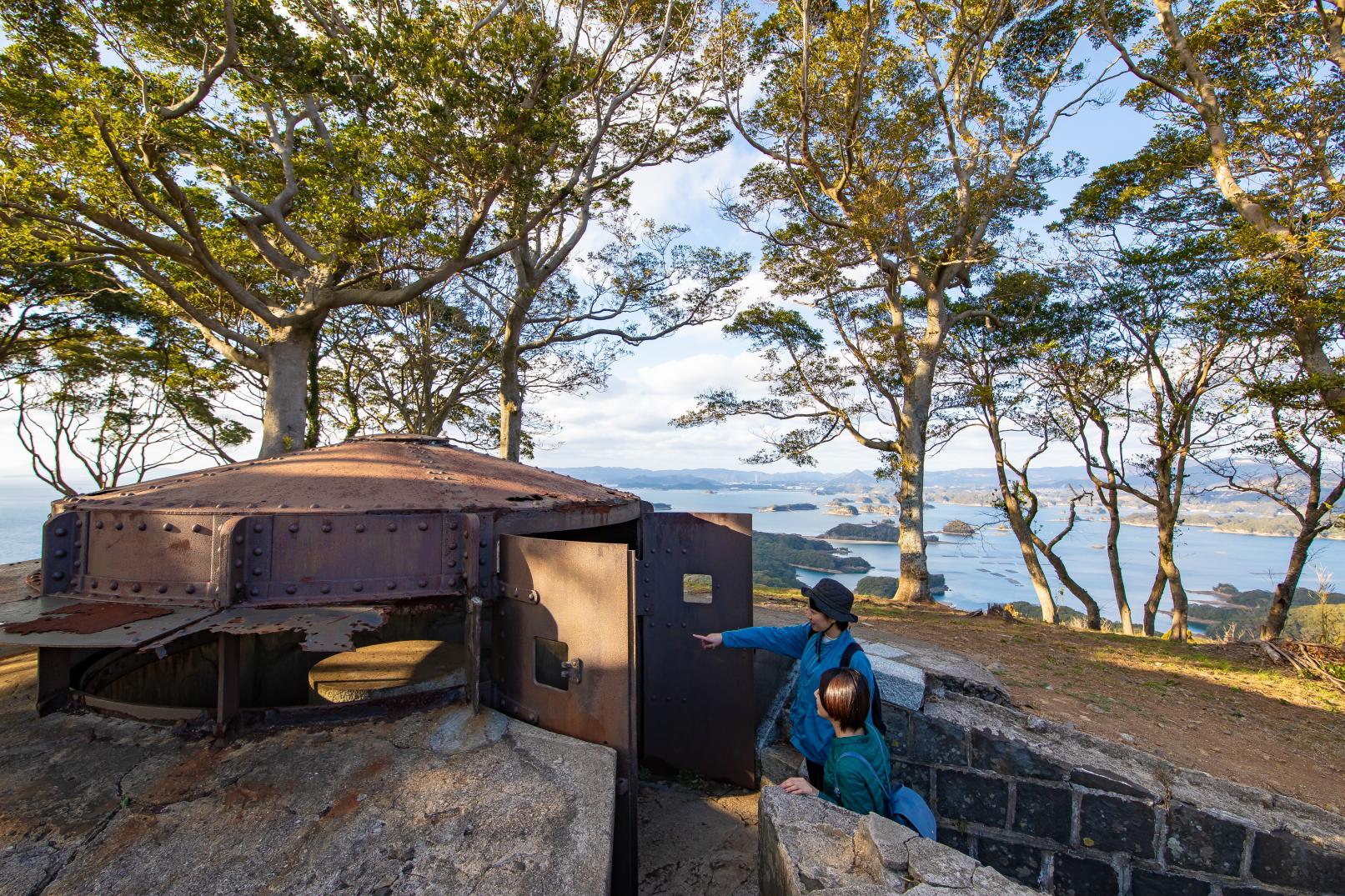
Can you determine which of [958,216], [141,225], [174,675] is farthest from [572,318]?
[174,675]

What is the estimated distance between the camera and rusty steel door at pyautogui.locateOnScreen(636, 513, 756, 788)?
486cm

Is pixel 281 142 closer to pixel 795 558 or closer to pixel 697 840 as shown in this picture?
pixel 697 840

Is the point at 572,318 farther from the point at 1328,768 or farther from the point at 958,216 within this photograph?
the point at 1328,768

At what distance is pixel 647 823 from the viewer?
166 inches

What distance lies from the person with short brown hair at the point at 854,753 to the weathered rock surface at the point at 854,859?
14 centimetres


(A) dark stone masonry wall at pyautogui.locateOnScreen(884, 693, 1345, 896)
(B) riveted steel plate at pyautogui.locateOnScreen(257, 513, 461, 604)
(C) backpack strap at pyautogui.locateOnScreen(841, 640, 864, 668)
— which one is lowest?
(A) dark stone masonry wall at pyautogui.locateOnScreen(884, 693, 1345, 896)

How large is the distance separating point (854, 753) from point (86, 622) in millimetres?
3783

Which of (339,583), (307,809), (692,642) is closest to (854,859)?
(307,809)

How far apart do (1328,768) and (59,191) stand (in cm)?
1560

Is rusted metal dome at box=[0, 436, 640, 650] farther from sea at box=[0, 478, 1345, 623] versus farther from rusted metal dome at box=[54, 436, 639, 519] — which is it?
sea at box=[0, 478, 1345, 623]

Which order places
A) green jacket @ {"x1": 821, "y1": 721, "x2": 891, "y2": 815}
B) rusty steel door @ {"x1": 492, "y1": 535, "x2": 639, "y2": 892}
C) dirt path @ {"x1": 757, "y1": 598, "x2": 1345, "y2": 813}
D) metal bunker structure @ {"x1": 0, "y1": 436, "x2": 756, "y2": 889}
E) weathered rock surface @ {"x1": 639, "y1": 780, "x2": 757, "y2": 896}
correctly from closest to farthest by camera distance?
1. green jacket @ {"x1": 821, "y1": 721, "x2": 891, "y2": 815}
2. metal bunker structure @ {"x1": 0, "y1": 436, "x2": 756, "y2": 889}
3. rusty steel door @ {"x1": 492, "y1": 535, "x2": 639, "y2": 892}
4. weathered rock surface @ {"x1": 639, "y1": 780, "x2": 757, "y2": 896}
5. dirt path @ {"x1": 757, "y1": 598, "x2": 1345, "y2": 813}

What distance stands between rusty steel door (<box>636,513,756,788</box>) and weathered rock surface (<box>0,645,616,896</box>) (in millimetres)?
1938

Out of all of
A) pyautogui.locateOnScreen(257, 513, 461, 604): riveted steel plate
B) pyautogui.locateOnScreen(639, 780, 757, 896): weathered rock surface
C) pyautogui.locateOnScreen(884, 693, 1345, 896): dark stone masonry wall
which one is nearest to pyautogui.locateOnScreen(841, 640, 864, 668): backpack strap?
pyautogui.locateOnScreen(884, 693, 1345, 896): dark stone masonry wall

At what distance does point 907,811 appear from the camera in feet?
9.55
